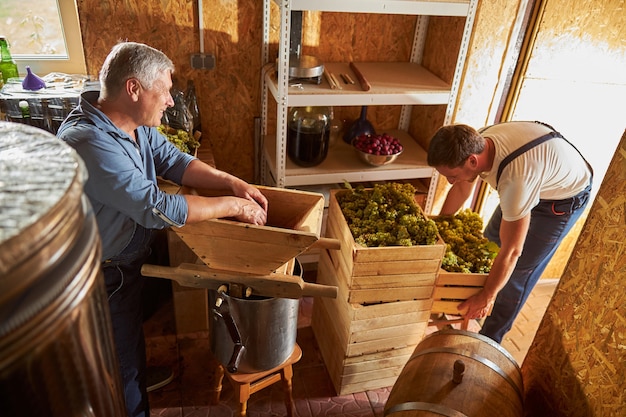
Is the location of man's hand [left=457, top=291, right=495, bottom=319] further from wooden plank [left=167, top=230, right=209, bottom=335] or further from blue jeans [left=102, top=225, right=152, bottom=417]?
blue jeans [left=102, top=225, right=152, bottom=417]

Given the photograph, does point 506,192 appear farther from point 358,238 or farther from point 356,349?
point 356,349

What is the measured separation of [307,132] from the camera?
9.00 ft

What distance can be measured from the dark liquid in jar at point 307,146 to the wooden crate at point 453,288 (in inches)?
40.3

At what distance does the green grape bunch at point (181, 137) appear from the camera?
2533 millimetres

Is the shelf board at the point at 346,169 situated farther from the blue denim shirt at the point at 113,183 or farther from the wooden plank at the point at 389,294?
the blue denim shirt at the point at 113,183

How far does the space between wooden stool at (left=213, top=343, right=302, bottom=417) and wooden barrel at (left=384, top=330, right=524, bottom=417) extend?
1.87ft

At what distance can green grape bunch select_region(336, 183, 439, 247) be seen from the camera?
6.98 ft

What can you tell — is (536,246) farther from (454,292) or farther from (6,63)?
(6,63)

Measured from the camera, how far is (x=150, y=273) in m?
1.77

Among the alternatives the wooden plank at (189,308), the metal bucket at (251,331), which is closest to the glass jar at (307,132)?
the wooden plank at (189,308)

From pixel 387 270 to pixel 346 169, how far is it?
92 cm

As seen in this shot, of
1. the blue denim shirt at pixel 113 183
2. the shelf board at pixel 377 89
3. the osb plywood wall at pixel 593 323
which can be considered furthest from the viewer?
the shelf board at pixel 377 89

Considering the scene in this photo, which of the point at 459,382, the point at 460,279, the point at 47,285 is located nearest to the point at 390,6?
the point at 460,279

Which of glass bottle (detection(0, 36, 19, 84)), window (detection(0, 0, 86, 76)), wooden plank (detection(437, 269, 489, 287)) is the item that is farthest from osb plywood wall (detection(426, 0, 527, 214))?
glass bottle (detection(0, 36, 19, 84))
